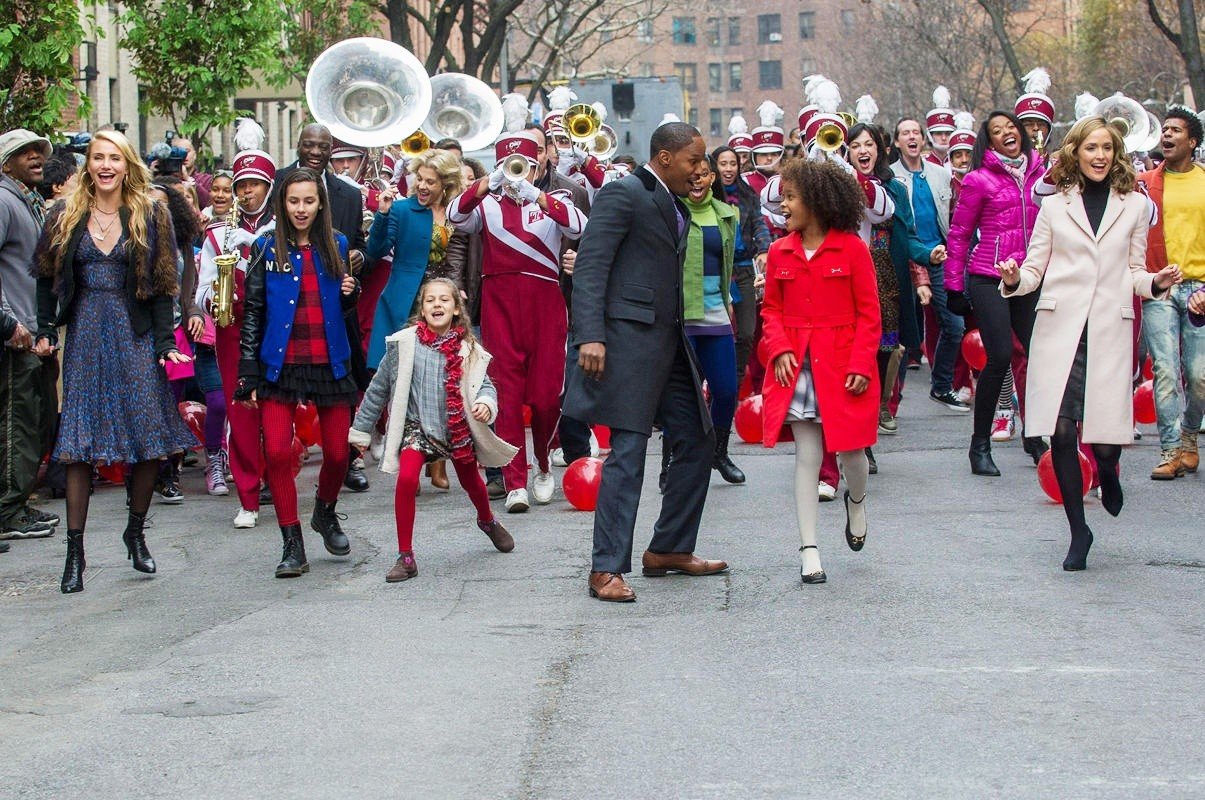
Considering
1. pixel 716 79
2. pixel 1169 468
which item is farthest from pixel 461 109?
pixel 716 79

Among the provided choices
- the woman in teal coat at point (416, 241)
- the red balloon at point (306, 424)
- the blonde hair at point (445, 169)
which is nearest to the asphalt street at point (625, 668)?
the woman in teal coat at point (416, 241)

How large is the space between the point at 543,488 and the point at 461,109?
5.97 meters

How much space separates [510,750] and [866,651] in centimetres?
168

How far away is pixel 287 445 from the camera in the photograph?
8891 millimetres

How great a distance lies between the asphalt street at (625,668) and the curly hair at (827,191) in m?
1.51

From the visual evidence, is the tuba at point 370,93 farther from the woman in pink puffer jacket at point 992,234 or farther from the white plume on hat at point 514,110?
the woman in pink puffer jacket at point 992,234

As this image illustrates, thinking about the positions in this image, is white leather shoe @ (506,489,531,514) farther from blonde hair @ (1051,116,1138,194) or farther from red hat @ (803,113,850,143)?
blonde hair @ (1051,116,1138,194)

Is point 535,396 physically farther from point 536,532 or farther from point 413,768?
point 413,768

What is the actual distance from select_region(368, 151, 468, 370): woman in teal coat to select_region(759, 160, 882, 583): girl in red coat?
330cm

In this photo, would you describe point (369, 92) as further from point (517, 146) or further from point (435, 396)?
point (435, 396)

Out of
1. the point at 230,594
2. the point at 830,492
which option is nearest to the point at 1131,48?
the point at 830,492

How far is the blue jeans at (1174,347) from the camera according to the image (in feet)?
36.2

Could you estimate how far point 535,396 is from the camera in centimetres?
1093

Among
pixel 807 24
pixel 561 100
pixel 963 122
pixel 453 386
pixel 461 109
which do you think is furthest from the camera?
pixel 807 24
